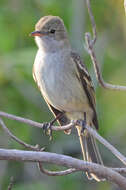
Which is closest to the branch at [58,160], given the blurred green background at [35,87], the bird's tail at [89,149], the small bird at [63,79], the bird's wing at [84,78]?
the small bird at [63,79]

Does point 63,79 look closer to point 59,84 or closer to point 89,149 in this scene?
point 59,84

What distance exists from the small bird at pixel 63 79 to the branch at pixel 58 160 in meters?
1.82

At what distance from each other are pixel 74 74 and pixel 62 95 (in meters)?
0.27

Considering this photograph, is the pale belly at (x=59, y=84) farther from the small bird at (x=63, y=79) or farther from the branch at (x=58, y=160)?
the branch at (x=58, y=160)

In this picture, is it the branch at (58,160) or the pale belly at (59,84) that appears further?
the pale belly at (59,84)

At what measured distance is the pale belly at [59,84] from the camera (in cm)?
550

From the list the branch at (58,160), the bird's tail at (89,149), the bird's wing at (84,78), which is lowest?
the bird's tail at (89,149)

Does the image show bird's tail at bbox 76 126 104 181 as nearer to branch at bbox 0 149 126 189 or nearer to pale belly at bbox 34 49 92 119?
pale belly at bbox 34 49 92 119

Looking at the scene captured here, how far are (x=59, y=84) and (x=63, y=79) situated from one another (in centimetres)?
7

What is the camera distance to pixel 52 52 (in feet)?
18.7

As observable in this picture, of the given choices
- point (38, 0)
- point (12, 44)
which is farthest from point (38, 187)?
point (38, 0)

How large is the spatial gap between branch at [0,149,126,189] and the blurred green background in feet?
9.02

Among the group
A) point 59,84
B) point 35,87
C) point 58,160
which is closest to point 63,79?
point 59,84

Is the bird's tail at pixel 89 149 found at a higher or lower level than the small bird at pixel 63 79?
lower
